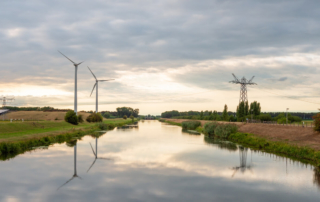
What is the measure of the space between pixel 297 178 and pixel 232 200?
23.7 feet

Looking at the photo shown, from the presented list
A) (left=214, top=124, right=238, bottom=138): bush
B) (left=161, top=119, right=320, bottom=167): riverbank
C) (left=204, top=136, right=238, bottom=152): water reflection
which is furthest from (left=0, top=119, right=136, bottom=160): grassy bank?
(left=161, top=119, right=320, bottom=167): riverbank

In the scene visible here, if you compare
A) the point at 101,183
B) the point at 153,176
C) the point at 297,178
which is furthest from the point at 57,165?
the point at 297,178

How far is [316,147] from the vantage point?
26297 mm

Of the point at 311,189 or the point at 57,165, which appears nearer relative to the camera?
the point at 311,189

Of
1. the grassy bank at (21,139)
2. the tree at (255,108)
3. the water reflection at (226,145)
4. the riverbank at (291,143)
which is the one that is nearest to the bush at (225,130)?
the riverbank at (291,143)

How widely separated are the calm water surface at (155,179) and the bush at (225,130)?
2328 centimetres

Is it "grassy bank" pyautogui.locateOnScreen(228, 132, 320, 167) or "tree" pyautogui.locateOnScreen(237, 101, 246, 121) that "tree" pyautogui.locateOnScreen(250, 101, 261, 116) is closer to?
"tree" pyautogui.locateOnScreen(237, 101, 246, 121)

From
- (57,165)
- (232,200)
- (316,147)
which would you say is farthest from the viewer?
(316,147)

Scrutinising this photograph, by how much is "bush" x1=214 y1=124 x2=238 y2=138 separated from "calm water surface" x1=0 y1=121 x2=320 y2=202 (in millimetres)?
23284

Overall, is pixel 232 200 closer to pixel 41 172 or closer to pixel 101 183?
pixel 101 183

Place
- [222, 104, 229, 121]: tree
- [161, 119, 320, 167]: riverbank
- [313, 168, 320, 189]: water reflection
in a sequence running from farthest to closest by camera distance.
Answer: [222, 104, 229, 121]: tree < [161, 119, 320, 167]: riverbank < [313, 168, 320, 189]: water reflection

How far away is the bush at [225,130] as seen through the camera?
165 ft

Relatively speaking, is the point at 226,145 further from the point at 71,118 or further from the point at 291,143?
the point at 71,118

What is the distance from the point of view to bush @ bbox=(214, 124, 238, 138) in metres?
50.3
